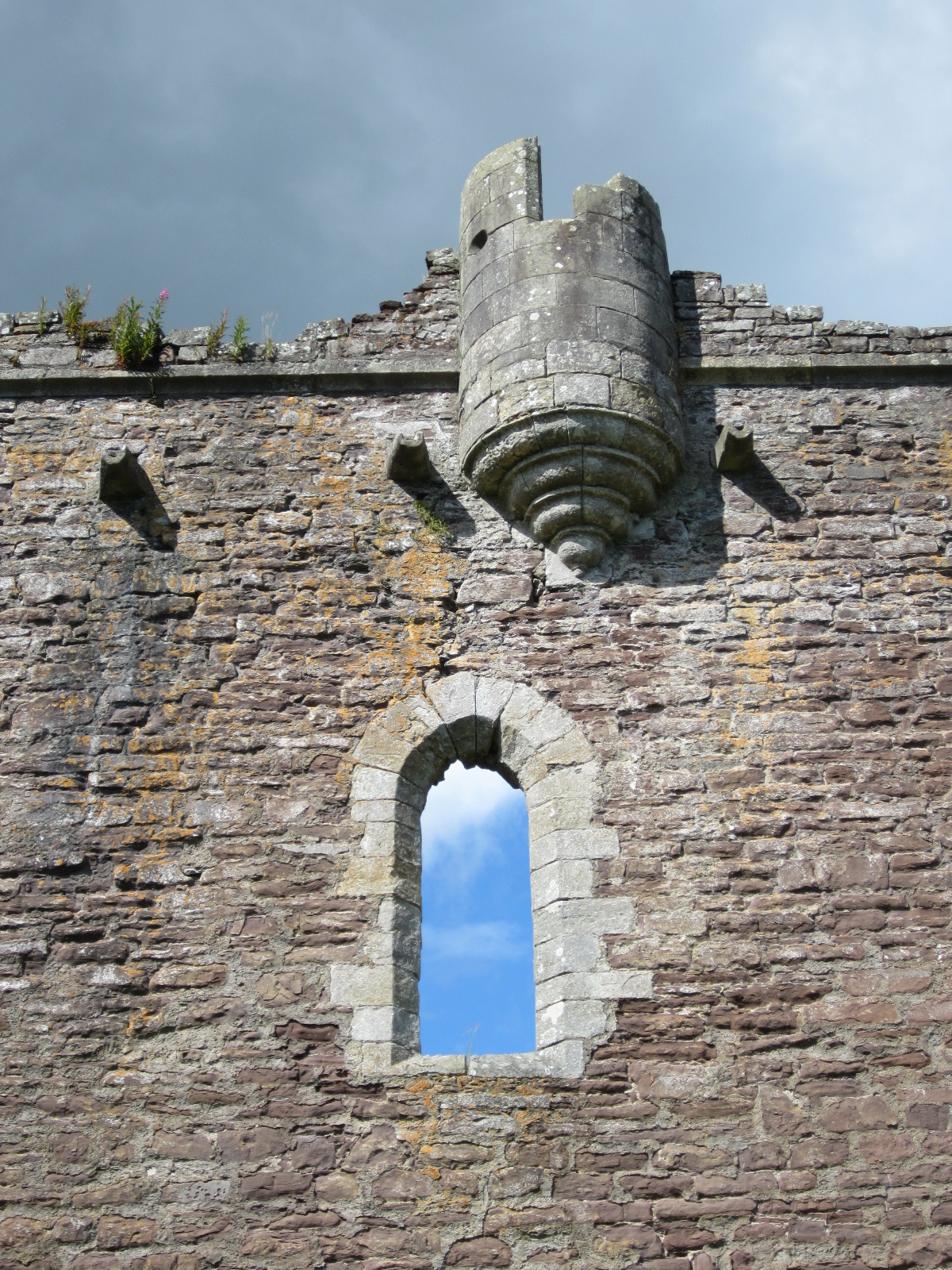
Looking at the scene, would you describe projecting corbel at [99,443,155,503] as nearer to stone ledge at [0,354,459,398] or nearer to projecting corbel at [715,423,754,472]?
stone ledge at [0,354,459,398]

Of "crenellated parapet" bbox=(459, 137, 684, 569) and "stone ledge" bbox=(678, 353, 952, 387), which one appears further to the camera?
"stone ledge" bbox=(678, 353, 952, 387)

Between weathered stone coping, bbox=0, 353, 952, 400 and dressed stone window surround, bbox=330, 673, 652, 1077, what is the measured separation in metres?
1.82

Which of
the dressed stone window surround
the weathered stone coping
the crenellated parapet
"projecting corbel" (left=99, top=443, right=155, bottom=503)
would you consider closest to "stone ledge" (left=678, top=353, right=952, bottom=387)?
the weathered stone coping

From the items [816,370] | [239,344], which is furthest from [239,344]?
[816,370]

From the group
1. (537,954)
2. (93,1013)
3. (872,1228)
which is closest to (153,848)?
(93,1013)

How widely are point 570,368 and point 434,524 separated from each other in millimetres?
1025

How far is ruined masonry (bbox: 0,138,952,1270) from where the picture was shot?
5.37m

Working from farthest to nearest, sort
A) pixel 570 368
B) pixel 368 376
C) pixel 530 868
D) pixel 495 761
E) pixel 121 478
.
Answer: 1. pixel 368 376
2. pixel 121 478
3. pixel 570 368
4. pixel 495 761
5. pixel 530 868

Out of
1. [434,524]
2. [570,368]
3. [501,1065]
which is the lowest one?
[501,1065]

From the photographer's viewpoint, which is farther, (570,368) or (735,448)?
(735,448)

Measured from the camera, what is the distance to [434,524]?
22.7 ft

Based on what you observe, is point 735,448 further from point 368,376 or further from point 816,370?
point 368,376

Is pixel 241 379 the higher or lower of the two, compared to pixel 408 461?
higher

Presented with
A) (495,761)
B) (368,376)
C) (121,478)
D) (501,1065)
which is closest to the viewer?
(501,1065)
